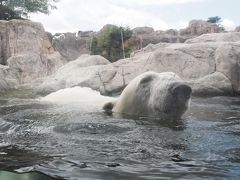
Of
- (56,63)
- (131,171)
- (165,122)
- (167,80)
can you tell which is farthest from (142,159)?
(56,63)

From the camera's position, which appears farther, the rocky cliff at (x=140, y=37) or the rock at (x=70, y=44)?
the rock at (x=70, y=44)

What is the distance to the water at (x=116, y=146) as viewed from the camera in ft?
9.88

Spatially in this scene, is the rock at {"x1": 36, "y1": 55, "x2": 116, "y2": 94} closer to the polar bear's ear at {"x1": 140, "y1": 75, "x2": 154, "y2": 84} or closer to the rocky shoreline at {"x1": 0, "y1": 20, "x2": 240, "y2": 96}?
the rocky shoreline at {"x1": 0, "y1": 20, "x2": 240, "y2": 96}

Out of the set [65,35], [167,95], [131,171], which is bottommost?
[131,171]

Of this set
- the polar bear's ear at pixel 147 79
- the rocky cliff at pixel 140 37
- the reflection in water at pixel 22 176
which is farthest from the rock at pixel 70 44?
the reflection in water at pixel 22 176

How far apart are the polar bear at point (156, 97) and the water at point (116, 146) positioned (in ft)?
0.97

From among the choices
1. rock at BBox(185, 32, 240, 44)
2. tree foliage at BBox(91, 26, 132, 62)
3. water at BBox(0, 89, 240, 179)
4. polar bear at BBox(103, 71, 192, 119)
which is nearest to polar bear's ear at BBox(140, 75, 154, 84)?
polar bear at BBox(103, 71, 192, 119)

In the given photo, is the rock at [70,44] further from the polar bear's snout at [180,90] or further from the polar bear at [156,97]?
the polar bear's snout at [180,90]

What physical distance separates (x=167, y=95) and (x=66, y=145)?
6.85 feet

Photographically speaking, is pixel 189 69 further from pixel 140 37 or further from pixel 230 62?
pixel 140 37

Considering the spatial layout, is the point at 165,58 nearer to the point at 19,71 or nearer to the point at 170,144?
the point at 170,144

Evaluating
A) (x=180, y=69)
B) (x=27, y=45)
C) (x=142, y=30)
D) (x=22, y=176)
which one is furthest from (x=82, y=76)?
(x=142, y=30)

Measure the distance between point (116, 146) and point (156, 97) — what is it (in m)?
2.06

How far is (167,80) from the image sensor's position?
19.2 feet
